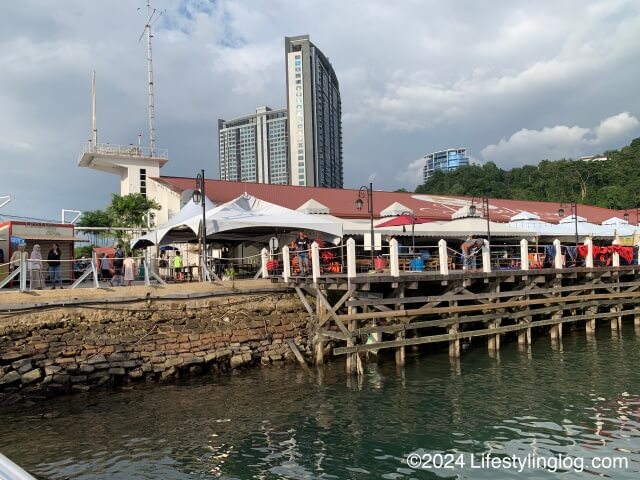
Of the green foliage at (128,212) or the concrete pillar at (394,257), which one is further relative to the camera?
the green foliage at (128,212)

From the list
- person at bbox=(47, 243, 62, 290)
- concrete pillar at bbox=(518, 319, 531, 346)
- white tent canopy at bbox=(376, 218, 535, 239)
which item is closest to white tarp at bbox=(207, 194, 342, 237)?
white tent canopy at bbox=(376, 218, 535, 239)

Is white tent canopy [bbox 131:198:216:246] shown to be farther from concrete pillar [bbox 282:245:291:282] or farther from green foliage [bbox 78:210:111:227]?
green foliage [bbox 78:210:111:227]

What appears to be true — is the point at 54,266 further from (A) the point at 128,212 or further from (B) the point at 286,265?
(A) the point at 128,212

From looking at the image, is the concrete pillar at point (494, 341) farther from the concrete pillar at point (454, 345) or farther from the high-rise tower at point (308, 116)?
the high-rise tower at point (308, 116)

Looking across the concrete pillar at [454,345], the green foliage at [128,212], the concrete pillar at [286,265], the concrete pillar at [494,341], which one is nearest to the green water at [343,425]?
the concrete pillar at [454,345]

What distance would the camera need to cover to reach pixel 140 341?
13578mm

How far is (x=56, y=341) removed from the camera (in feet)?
41.9

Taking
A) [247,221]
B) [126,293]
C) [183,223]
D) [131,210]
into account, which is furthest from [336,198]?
[126,293]

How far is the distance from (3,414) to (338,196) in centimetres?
2234

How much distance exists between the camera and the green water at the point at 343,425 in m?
7.86

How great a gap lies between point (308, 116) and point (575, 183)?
33.6m

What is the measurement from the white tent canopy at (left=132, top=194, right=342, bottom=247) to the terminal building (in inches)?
4858

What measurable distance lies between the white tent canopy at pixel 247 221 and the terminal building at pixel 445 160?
405 feet

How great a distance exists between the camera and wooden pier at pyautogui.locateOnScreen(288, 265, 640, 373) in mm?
13758
